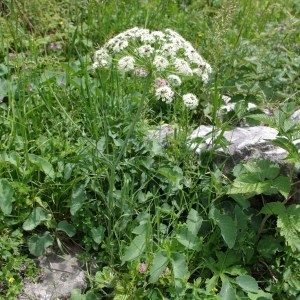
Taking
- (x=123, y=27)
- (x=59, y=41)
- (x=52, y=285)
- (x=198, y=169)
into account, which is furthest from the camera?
(x=123, y=27)

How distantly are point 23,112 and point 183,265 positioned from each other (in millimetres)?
1388

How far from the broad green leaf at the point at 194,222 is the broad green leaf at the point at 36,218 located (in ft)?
2.41

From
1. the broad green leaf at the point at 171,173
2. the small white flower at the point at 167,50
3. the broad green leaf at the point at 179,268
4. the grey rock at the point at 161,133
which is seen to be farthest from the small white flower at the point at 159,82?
the broad green leaf at the point at 179,268

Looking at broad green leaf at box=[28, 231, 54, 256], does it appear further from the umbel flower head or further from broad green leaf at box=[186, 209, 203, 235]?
the umbel flower head

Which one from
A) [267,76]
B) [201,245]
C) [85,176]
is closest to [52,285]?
[85,176]

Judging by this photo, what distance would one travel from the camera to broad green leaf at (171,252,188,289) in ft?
7.79

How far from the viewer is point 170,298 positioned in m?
2.48

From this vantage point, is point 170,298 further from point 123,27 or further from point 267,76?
point 123,27

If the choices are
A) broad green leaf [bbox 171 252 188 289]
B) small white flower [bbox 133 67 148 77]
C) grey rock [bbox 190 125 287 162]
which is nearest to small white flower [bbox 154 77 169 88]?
small white flower [bbox 133 67 148 77]

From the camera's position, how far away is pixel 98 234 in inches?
104

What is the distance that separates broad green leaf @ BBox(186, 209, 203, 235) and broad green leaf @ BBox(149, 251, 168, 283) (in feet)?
0.80

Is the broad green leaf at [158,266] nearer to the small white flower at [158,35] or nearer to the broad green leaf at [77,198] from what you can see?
the broad green leaf at [77,198]

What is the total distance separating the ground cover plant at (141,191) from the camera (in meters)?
2.45

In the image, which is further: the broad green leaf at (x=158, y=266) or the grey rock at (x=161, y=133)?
the grey rock at (x=161, y=133)
